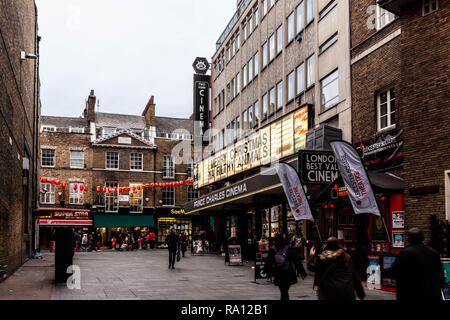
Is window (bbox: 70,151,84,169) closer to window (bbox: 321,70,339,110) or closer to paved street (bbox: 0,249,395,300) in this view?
paved street (bbox: 0,249,395,300)

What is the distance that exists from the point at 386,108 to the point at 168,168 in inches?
1444

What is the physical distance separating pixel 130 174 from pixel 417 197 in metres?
39.0

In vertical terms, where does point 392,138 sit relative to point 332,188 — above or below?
above

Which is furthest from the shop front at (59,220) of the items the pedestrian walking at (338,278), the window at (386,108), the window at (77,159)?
the pedestrian walking at (338,278)

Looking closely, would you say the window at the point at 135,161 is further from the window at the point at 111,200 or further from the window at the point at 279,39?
the window at the point at 279,39

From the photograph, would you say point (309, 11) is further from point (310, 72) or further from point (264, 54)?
point (264, 54)

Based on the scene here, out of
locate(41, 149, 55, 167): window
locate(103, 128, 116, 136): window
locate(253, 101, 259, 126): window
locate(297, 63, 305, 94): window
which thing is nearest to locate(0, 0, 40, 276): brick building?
locate(297, 63, 305, 94): window

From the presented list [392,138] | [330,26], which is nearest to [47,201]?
[330,26]

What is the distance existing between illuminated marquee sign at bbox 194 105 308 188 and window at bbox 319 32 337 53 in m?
2.62

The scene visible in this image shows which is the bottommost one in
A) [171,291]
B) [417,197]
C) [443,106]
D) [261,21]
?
[171,291]

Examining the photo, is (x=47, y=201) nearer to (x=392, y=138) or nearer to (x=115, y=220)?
(x=115, y=220)

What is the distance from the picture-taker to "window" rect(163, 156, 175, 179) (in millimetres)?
52081

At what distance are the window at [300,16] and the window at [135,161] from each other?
28.5 m

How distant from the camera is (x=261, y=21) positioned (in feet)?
104
